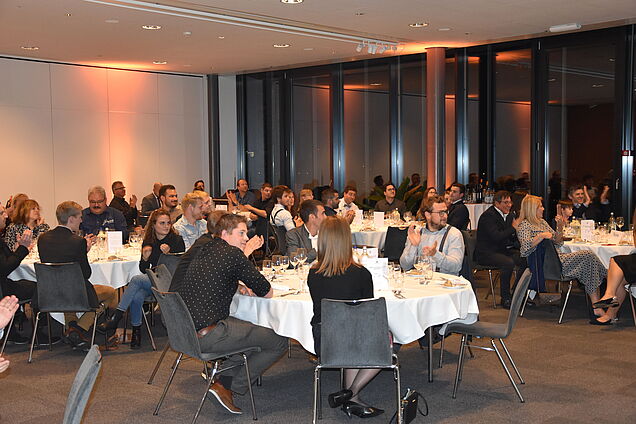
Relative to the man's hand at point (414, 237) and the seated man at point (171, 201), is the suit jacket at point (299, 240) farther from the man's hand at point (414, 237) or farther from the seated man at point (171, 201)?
the seated man at point (171, 201)

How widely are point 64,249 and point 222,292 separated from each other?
226 centimetres

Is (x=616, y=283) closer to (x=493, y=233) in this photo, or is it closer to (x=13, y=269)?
(x=493, y=233)

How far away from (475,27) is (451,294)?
6.07 m

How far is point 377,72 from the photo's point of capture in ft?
46.5

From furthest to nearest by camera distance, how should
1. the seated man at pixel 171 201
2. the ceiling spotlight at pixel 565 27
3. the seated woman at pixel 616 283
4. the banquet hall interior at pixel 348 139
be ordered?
1. the ceiling spotlight at pixel 565 27
2. the seated man at pixel 171 201
3. the seated woman at pixel 616 283
4. the banquet hall interior at pixel 348 139

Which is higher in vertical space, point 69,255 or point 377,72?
point 377,72

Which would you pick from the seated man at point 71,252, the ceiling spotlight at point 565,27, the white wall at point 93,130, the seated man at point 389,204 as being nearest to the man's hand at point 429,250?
the seated man at point 71,252

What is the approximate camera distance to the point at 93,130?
14.2 meters

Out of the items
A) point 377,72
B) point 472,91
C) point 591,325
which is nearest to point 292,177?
point 377,72

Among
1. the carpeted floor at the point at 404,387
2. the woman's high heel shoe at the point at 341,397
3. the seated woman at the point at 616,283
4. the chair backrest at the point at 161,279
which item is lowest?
the carpeted floor at the point at 404,387

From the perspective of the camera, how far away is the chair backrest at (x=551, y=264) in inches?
309

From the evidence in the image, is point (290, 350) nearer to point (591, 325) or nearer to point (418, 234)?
point (418, 234)

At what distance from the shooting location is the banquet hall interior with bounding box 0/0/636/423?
18.2 feet

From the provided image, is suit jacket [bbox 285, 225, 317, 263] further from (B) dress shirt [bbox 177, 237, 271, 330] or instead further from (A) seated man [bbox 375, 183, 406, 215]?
(A) seated man [bbox 375, 183, 406, 215]
